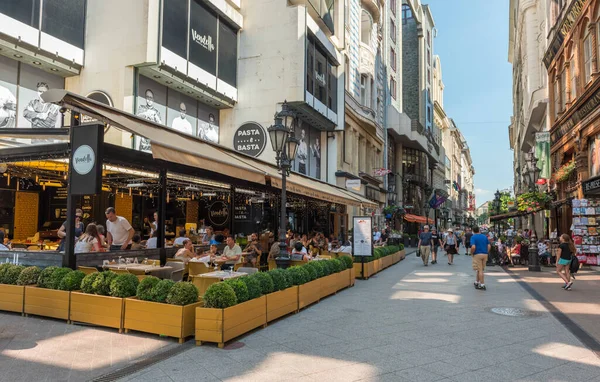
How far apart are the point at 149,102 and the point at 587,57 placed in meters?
19.1

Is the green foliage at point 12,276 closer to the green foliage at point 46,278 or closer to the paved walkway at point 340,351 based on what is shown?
the green foliage at point 46,278

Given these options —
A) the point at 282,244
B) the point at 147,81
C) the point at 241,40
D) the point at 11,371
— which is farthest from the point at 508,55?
the point at 11,371

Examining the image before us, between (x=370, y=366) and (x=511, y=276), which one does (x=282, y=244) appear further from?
(x=511, y=276)

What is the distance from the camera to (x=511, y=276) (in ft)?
52.0

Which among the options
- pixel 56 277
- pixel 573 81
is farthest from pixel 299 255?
pixel 573 81

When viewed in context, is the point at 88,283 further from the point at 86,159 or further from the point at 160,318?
the point at 86,159

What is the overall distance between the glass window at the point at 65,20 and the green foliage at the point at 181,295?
1224 cm

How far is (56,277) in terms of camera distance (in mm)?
7406

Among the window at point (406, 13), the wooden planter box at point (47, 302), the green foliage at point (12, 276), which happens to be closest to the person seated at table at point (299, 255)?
the wooden planter box at point (47, 302)

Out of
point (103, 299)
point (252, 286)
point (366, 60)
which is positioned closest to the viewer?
point (103, 299)

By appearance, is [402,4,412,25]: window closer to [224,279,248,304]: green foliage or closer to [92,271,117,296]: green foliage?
[224,279,248,304]: green foliage

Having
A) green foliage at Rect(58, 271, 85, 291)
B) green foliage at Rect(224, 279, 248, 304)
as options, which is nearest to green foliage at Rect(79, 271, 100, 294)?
green foliage at Rect(58, 271, 85, 291)

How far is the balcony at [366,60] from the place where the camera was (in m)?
34.2

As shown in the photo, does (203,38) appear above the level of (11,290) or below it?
above
